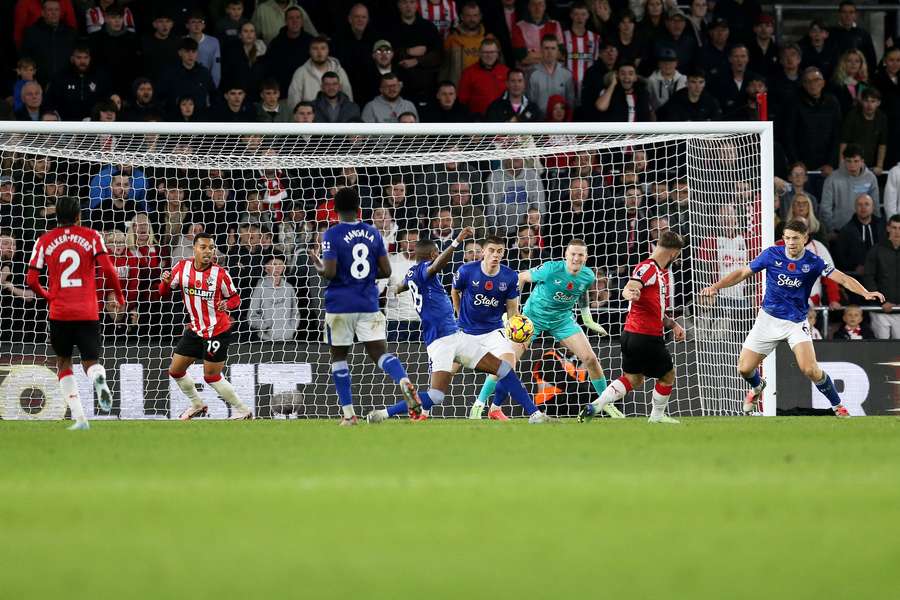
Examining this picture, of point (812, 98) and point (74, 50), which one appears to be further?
point (812, 98)

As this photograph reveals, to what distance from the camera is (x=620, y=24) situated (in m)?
19.1

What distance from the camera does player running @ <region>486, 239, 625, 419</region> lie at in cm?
1434

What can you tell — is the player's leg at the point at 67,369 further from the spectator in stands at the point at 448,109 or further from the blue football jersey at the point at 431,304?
the spectator in stands at the point at 448,109

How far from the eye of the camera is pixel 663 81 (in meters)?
18.7

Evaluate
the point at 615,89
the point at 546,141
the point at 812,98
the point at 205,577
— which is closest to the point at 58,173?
the point at 546,141

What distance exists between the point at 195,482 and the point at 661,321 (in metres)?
6.15

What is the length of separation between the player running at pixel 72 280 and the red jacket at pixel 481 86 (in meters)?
7.43

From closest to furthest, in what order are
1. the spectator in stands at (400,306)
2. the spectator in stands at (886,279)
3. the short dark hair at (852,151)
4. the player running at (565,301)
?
the player running at (565,301) < the spectator in stands at (400,306) < the spectator in stands at (886,279) < the short dark hair at (852,151)

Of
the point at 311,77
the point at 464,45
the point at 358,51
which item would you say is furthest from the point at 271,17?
the point at 464,45

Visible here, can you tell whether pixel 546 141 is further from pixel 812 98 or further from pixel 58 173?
pixel 58 173

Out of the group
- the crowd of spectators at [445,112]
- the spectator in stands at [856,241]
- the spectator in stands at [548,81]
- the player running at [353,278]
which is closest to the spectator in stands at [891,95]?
the crowd of spectators at [445,112]

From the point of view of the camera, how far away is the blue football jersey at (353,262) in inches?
466

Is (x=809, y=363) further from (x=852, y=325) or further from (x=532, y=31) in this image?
(x=532, y=31)

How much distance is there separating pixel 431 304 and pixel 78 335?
336 centimetres
